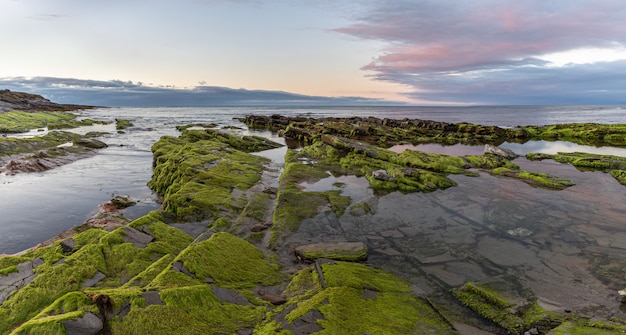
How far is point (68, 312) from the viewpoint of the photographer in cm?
580

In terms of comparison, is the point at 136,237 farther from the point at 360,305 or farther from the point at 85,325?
the point at 360,305

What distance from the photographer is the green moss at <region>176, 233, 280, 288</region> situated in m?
8.47

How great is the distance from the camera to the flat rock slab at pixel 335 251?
11281 millimetres

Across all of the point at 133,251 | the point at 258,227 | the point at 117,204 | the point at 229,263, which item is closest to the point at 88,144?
the point at 117,204

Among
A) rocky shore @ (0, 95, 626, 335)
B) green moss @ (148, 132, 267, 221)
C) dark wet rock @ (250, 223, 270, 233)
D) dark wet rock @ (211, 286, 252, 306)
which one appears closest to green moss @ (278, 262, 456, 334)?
rocky shore @ (0, 95, 626, 335)

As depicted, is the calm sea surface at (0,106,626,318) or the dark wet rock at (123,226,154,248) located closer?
the calm sea surface at (0,106,626,318)

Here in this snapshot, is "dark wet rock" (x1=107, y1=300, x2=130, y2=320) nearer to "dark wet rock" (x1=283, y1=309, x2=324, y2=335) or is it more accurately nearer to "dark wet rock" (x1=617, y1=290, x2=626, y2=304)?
"dark wet rock" (x1=283, y1=309, x2=324, y2=335)

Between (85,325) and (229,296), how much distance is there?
2930 mm

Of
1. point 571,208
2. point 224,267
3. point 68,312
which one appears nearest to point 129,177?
point 224,267

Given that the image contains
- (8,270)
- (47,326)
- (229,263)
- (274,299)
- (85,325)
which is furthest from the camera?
(229,263)

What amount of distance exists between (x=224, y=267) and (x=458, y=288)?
272 inches

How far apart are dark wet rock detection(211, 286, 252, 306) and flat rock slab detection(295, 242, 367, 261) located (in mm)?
3778

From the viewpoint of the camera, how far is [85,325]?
5.58 m

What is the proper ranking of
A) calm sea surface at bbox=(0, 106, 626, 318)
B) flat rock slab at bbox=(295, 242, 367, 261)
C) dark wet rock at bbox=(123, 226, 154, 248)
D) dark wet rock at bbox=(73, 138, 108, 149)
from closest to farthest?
A: calm sea surface at bbox=(0, 106, 626, 318)
dark wet rock at bbox=(123, 226, 154, 248)
flat rock slab at bbox=(295, 242, 367, 261)
dark wet rock at bbox=(73, 138, 108, 149)
